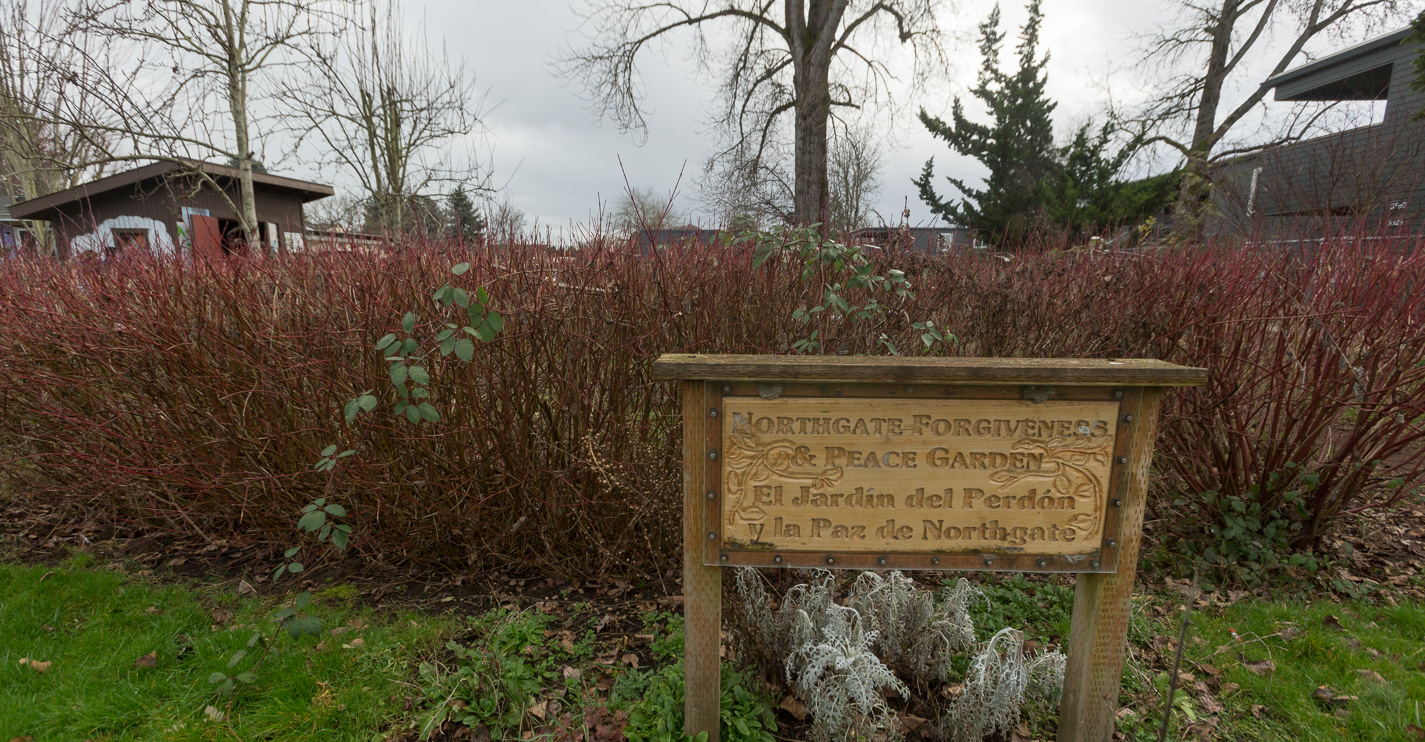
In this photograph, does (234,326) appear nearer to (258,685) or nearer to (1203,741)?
(258,685)

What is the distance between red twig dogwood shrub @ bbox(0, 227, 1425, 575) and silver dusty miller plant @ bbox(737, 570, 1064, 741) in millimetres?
884

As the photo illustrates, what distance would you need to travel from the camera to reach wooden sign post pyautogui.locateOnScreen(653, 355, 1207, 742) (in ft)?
5.35

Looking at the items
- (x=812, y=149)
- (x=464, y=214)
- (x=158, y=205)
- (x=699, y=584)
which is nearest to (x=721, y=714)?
(x=699, y=584)

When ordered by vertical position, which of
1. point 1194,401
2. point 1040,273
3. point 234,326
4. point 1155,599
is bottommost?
point 1155,599

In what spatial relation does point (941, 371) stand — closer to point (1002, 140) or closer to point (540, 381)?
point (540, 381)

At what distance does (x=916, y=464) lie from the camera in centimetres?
169

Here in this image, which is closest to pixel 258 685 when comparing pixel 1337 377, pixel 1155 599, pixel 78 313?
pixel 78 313

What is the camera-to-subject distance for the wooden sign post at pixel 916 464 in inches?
64.2

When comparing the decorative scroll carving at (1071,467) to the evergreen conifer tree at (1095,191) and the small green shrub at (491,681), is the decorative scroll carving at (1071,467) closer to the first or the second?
the small green shrub at (491,681)

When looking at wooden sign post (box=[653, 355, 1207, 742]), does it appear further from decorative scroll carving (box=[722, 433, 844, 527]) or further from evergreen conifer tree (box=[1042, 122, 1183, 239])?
evergreen conifer tree (box=[1042, 122, 1183, 239])

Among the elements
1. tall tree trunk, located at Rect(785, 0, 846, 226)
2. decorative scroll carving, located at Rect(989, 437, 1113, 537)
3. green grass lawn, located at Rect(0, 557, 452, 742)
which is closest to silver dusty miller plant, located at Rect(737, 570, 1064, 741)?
decorative scroll carving, located at Rect(989, 437, 1113, 537)

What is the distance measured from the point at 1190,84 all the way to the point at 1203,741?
17.5 meters

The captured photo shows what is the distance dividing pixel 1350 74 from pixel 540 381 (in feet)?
75.1

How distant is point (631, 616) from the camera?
Answer: 110 inches
